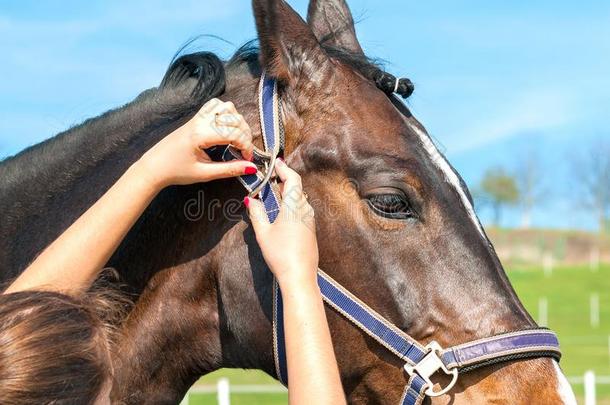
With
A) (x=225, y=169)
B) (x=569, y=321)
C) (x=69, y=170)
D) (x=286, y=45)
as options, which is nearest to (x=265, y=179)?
(x=225, y=169)

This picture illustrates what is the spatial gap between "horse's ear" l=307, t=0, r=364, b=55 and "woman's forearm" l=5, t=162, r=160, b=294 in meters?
1.21

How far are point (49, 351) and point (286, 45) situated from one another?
1628 mm

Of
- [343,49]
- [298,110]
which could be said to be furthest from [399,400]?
[343,49]

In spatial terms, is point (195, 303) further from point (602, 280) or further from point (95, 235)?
point (602, 280)

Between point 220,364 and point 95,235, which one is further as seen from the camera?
point 220,364

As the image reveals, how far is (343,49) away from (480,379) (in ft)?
4.86

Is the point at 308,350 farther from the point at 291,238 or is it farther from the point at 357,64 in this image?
the point at 357,64

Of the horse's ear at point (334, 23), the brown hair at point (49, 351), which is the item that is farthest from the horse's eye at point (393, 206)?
the brown hair at point (49, 351)

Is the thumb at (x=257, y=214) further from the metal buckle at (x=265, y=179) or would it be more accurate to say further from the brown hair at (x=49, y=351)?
the brown hair at (x=49, y=351)

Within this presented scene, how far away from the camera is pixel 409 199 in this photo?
9.23 feet

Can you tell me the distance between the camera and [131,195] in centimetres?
270

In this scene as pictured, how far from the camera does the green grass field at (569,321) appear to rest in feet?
64.0

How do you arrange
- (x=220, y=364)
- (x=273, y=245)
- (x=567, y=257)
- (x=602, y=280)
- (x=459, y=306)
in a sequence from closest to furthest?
1. (x=273, y=245)
2. (x=459, y=306)
3. (x=220, y=364)
4. (x=602, y=280)
5. (x=567, y=257)

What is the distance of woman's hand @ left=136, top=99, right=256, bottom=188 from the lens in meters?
2.74
